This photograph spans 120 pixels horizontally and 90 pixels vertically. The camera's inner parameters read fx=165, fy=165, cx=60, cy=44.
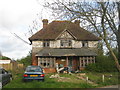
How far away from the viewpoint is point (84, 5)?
15.5m

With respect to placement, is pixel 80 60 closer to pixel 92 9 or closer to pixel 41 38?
pixel 41 38

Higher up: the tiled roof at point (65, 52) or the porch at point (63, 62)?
the tiled roof at point (65, 52)

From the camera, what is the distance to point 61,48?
29.4m

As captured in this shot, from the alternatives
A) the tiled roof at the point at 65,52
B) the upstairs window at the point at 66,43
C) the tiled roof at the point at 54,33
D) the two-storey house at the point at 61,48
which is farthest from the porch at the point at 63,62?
the tiled roof at the point at 54,33

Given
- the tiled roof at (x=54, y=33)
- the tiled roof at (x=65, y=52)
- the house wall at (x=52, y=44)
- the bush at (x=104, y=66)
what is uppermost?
the tiled roof at (x=54, y=33)

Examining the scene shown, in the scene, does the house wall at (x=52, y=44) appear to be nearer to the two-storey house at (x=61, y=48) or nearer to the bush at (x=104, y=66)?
the two-storey house at (x=61, y=48)

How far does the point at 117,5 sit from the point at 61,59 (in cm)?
1537

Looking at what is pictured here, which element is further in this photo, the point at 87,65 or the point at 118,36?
the point at 87,65

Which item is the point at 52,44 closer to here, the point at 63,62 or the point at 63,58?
the point at 63,58

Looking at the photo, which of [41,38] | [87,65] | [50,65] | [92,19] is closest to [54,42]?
[41,38]

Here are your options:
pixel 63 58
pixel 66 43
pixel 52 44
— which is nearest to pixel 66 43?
pixel 66 43

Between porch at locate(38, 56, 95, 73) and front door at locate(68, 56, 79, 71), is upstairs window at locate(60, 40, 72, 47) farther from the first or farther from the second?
front door at locate(68, 56, 79, 71)

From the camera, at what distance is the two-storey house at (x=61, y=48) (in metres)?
27.2

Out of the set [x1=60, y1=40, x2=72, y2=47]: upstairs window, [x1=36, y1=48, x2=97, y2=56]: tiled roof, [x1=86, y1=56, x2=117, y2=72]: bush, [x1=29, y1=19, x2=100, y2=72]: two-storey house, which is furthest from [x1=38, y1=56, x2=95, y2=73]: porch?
[x1=60, y1=40, x2=72, y2=47]: upstairs window
